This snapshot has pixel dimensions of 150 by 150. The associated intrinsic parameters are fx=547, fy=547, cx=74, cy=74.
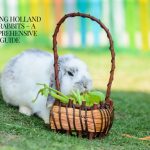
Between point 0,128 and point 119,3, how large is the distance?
28.8 ft

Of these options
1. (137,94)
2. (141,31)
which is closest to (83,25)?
(141,31)

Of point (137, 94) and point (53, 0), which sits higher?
point (53, 0)

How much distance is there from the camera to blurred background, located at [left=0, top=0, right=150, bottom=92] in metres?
12.8

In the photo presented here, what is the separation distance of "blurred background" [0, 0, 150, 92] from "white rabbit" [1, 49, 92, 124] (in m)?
6.44

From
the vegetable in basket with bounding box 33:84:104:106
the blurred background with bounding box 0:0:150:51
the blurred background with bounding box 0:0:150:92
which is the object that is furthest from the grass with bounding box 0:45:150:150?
the blurred background with bounding box 0:0:150:51

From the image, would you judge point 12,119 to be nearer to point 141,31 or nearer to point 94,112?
point 94,112

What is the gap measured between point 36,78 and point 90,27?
762 centimetres

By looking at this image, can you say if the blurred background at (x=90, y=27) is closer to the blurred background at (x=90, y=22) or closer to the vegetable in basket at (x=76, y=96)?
the blurred background at (x=90, y=22)

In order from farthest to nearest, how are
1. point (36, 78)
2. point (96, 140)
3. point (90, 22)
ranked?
point (90, 22)
point (36, 78)
point (96, 140)

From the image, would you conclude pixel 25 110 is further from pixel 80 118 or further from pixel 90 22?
pixel 90 22

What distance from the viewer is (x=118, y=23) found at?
12945mm

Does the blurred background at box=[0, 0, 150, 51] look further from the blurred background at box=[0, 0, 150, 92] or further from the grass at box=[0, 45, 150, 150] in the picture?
the grass at box=[0, 45, 150, 150]

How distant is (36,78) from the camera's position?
5.60 metres

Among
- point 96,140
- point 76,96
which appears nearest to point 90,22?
point 76,96
